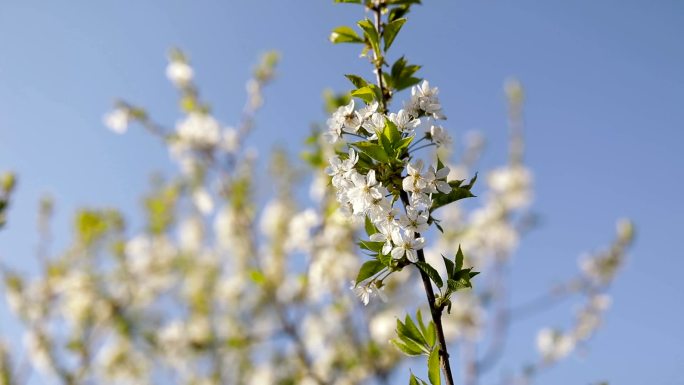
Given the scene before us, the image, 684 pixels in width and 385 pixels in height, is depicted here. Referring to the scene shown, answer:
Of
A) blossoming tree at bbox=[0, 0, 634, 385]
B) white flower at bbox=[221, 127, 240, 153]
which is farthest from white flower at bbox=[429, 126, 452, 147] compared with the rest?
white flower at bbox=[221, 127, 240, 153]

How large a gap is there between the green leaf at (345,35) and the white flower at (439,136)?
412 mm

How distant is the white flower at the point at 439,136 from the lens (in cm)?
Result: 145

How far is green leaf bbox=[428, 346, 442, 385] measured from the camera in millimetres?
1181

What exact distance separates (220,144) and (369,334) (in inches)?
97.3

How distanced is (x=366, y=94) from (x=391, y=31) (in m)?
0.23

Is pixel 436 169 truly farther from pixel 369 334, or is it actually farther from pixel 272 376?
pixel 272 376

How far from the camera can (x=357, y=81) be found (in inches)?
57.3

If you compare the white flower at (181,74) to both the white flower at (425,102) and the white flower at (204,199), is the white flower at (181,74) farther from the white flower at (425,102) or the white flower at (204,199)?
the white flower at (425,102)

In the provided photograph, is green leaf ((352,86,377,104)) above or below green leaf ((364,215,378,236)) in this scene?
above

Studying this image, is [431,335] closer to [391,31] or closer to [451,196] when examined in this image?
[451,196]

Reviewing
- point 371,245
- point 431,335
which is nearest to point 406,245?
point 371,245

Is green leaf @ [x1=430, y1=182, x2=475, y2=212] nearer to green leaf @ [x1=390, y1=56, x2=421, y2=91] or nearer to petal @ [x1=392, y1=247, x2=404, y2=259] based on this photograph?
petal @ [x1=392, y1=247, x2=404, y2=259]

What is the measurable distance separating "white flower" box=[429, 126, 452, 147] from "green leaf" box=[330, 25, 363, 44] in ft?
1.35

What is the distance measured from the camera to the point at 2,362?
528cm
